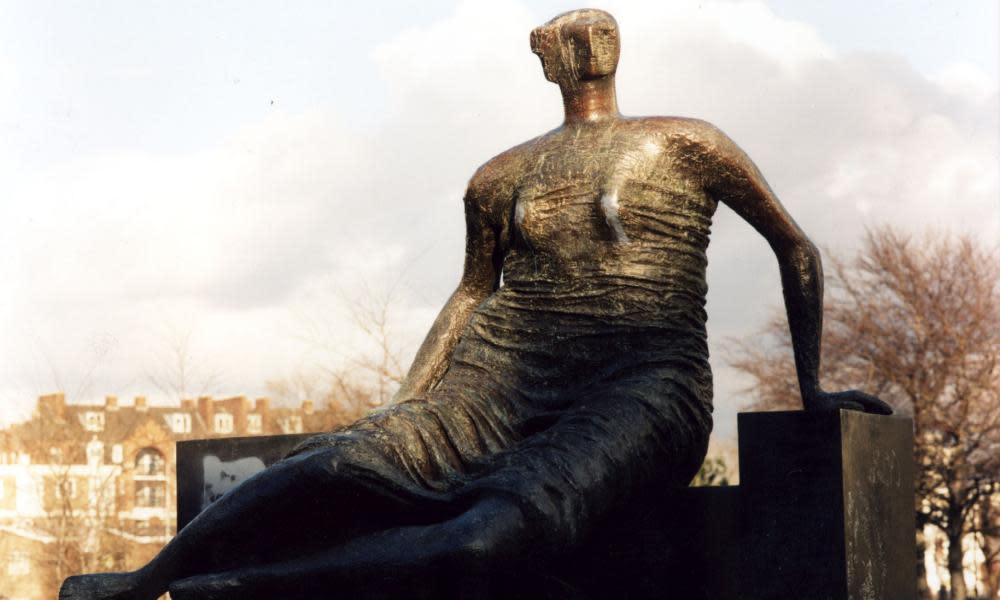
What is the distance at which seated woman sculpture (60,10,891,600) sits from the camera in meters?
4.24

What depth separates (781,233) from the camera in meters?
4.87

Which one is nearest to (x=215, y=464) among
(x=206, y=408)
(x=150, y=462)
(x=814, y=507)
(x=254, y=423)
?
(x=814, y=507)

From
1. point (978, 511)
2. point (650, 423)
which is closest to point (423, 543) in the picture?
point (650, 423)

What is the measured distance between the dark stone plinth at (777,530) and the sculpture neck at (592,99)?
46.9 inches

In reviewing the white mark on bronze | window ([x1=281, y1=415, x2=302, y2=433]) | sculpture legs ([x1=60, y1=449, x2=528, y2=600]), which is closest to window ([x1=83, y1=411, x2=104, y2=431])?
window ([x1=281, y1=415, x2=302, y2=433])

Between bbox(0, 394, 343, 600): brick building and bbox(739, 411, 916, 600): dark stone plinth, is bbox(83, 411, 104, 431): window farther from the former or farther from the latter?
bbox(739, 411, 916, 600): dark stone plinth

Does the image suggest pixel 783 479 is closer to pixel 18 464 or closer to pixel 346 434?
pixel 346 434

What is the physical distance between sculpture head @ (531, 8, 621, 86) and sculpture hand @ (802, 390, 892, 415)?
129 cm

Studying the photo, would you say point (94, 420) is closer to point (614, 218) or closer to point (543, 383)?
point (543, 383)

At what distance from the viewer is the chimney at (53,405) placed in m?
25.2

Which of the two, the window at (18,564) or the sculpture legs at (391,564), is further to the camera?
the window at (18,564)

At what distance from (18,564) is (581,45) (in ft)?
82.3

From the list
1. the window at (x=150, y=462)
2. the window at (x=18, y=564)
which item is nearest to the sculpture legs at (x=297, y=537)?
the window at (x=18, y=564)

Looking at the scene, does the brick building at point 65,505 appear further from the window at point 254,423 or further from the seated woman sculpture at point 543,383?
the seated woman sculpture at point 543,383
